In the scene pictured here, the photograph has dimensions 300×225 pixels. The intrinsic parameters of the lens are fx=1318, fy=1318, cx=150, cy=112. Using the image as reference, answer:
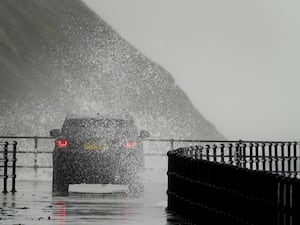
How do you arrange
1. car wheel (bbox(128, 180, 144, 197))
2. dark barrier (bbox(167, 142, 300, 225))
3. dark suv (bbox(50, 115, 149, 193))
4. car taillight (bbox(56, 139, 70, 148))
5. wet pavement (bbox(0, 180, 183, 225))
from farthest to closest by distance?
car wheel (bbox(128, 180, 144, 197)) < car taillight (bbox(56, 139, 70, 148)) < dark suv (bbox(50, 115, 149, 193)) < wet pavement (bbox(0, 180, 183, 225)) < dark barrier (bbox(167, 142, 300, 225))

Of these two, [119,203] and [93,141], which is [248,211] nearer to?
[119,203]

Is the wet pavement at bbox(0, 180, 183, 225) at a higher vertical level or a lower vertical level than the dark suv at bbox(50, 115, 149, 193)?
lower

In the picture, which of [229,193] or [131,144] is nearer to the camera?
[229,193]

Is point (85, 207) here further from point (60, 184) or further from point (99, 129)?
point (60, 184)

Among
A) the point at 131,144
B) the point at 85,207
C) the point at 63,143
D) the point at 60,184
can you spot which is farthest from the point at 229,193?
the point at 60,184

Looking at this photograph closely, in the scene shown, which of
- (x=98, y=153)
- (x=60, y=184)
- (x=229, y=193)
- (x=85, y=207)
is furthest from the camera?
(x=60, y=184)

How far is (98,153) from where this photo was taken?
2973 centimetres

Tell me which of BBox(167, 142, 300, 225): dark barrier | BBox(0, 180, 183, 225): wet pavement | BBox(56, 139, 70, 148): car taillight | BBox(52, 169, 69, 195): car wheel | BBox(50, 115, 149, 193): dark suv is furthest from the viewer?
BBox(52, 169, 69, 195): car wheel

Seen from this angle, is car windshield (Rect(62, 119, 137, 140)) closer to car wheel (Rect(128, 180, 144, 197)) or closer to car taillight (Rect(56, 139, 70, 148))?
car taillight (Rect(56, 139, 70, 148))

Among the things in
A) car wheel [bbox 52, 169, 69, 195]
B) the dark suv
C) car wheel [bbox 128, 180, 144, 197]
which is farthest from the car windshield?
car wheel [bbox 128, 180, 144, 197]

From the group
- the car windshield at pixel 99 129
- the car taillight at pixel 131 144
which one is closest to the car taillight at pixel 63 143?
the car windshield at pixel 99 129

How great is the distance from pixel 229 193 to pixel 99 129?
40.3 ft

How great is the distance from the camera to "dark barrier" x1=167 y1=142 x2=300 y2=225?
15266 mm

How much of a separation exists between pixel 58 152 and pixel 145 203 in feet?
10.9
